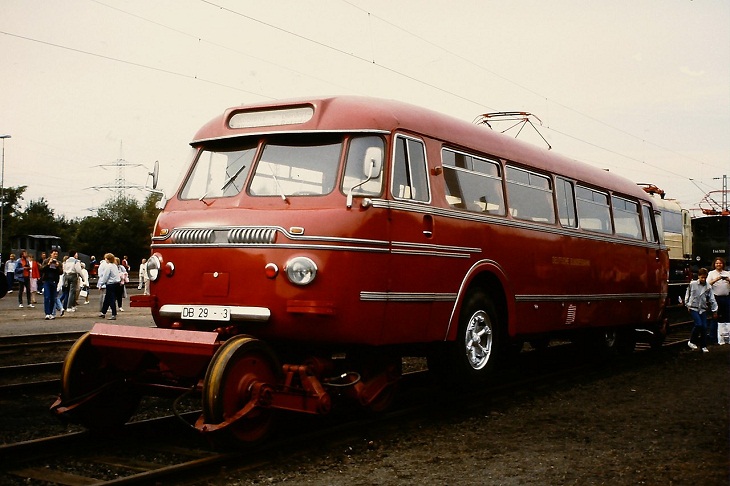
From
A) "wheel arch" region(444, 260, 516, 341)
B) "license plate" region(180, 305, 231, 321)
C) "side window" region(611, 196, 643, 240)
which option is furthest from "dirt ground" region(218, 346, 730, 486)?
"side window" region(611, 196, 643, 240)

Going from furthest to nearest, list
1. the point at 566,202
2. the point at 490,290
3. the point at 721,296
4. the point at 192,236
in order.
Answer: the point at 721,296 < the point at 566,202 < the point at 490,290 < the point at 192,236

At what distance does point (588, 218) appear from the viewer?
39.8ft

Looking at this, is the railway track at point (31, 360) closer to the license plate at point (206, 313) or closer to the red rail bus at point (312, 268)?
the red rail bus at point (312, 268)

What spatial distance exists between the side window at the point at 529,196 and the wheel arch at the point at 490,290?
906 mm

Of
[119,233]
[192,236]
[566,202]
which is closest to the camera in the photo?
[192,236]

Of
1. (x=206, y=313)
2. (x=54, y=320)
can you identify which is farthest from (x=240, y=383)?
(x=54, y=320)

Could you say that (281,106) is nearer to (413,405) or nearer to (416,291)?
(416,291)

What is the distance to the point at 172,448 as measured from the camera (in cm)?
685

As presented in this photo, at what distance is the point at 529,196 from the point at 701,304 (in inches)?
255

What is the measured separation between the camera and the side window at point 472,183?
28.5 feet

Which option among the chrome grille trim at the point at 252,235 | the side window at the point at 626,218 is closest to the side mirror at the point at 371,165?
the chrome grille trim at the point at 252,235

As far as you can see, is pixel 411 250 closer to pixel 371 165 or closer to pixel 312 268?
Result: pixel 371 165

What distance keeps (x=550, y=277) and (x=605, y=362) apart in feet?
11.4

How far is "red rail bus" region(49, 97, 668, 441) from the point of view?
684cm
